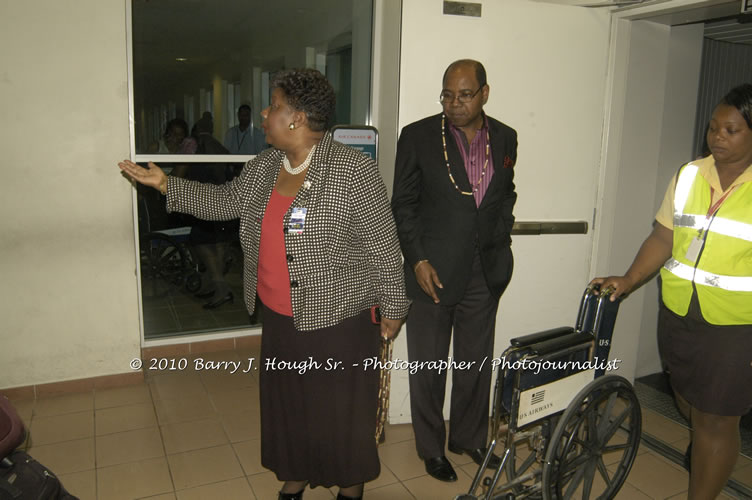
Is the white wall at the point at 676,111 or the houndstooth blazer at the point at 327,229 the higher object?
the white wall at the point at 676,111

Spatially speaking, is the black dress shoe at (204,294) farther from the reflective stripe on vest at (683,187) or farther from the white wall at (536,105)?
the reflective stripe on vest at (683,187)

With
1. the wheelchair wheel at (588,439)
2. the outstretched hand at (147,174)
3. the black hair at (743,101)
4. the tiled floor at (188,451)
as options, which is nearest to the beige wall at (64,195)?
the tiled floor at (188,451)

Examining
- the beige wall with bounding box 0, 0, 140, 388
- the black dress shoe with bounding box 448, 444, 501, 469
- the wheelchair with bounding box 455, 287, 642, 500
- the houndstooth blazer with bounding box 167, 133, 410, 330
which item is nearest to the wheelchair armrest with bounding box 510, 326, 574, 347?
the wheelchair with bounding box 455, 287, 642, 500

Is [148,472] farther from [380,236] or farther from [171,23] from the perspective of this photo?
[171,23]

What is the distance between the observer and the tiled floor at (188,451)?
2406 millimetres

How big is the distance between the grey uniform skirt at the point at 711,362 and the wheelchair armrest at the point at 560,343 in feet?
1.15

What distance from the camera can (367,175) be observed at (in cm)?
190

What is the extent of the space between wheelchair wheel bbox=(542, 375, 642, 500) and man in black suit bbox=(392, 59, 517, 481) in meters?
0.53

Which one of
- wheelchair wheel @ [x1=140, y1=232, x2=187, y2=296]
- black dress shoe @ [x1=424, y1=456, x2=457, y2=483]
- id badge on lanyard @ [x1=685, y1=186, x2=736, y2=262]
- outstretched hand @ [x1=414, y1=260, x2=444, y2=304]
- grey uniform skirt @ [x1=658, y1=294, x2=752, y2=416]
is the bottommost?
black dress shoe @ [x1=424, y1=456, x2=457, y2=483]

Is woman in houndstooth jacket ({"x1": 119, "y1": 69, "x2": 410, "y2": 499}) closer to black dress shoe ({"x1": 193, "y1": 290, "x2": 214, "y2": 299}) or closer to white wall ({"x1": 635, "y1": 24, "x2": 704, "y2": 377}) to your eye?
white wall ({"x1": 635, "y1": 24, "x2": 704, "y2": 377})

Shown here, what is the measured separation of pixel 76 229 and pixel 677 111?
11.4 ft

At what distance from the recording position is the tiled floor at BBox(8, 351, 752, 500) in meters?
2.41

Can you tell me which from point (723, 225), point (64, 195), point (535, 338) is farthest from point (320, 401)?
point (64, 195)

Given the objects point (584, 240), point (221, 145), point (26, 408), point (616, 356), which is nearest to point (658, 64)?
point (584, 240)
